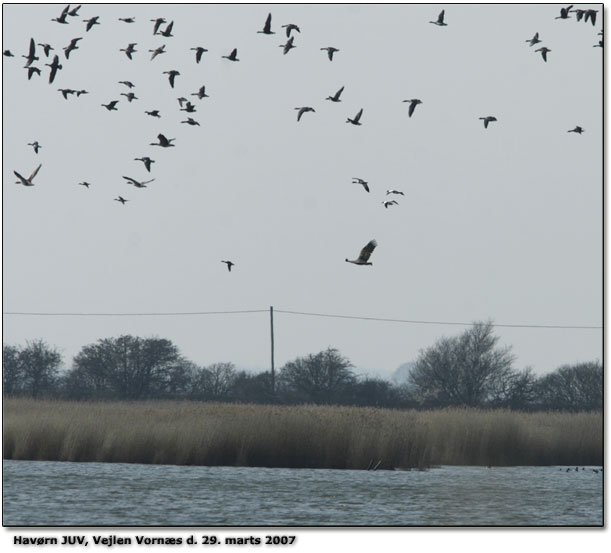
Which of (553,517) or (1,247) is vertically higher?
(1,247)

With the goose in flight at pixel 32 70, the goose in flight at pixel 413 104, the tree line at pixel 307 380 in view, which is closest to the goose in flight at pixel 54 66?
the goose in flight at pixel 32 70

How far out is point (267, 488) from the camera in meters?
30.1

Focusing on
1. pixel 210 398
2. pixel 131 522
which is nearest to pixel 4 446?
pixel 131 522

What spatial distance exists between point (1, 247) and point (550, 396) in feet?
182

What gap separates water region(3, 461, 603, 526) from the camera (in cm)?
2570

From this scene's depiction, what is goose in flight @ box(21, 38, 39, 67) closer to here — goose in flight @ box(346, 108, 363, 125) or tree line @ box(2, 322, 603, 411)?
goose in flight @ box(346, 108, 363, 125)

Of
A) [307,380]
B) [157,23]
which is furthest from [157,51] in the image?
[307,380]

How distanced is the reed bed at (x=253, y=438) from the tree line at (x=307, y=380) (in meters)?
32.8

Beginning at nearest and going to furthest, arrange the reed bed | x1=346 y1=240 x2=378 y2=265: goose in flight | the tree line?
x1=346 y1=240 x2=378 y2=265: goose in flight < the reed bed < the tree line

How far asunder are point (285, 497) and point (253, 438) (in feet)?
21.3

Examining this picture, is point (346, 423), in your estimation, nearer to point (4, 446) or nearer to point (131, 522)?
point (4, 446)

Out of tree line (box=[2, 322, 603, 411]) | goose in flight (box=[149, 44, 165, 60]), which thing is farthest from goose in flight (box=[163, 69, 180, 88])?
tree line (box=[2, 322, 603, 411])

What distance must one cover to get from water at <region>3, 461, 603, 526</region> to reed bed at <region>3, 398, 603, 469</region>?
24.6 inches

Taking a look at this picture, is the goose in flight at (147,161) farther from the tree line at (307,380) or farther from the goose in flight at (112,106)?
the tree line at (307,380)
